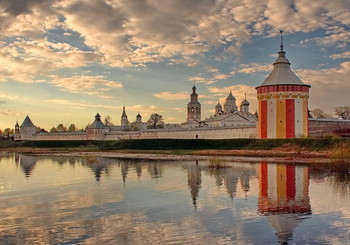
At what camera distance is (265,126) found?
43.8 meters

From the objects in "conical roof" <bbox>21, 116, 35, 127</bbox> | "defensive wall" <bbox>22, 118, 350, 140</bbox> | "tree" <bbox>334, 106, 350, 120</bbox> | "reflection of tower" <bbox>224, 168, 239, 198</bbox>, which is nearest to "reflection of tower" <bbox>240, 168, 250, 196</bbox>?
"reflection of tower" <bbox>224, 168, 239, 198</bbox>

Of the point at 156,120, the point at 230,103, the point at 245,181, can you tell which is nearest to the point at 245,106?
the point at 230,103

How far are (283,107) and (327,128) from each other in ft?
21.1

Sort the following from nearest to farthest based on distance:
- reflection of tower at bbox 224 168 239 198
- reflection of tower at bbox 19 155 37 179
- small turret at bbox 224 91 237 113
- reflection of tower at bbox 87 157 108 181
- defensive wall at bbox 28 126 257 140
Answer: reflection of tower at bbox 224 168 239 198 < reflection of tower at bbox 87 157 108 181 < reflection of tower at bbox 19 155 37 179 < defensive wall at bbox 28 126 257 140 < small turret at bbox 224 91 237 113

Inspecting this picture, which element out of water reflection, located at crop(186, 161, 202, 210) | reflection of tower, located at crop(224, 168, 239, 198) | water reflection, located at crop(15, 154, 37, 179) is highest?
reflection of tower, located at crop(224, 168, 239, 198)

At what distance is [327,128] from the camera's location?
148ft

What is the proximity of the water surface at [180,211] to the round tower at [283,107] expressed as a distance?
23.5m

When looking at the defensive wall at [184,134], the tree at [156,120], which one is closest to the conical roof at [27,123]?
the defensive wall at [184,134]

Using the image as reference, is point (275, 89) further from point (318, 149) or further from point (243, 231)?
point (243, 231)

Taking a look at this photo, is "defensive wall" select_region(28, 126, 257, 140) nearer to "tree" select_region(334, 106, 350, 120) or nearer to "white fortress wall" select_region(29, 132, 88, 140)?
"white fortress wall" select_region(29, 132, 88, 140)

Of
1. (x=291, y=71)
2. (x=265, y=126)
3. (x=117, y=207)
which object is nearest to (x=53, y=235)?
(x=117, y=207)

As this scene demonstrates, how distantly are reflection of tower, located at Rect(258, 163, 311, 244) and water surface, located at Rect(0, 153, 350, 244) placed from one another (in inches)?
1.0

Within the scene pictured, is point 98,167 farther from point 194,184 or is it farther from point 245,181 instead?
point 245,181

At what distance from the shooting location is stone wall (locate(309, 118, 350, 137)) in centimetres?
4456
